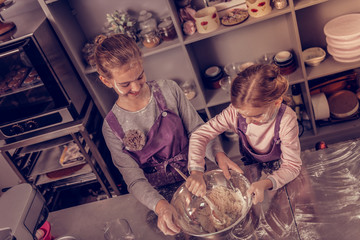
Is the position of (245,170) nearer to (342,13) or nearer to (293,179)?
(293,179)

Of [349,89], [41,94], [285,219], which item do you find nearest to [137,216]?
[285,219]

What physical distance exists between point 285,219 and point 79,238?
830mm

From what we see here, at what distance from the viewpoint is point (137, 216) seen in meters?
1.47

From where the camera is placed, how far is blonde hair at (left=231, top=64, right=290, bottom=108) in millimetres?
1336

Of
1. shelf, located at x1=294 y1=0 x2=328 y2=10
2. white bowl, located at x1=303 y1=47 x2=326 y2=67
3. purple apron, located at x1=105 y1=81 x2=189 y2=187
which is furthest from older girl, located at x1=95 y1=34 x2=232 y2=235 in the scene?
white bowl, located at x1=303 y1=47 x2=326 y2=67

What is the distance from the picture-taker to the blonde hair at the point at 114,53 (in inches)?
57.4

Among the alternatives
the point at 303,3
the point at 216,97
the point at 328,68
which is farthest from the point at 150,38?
the point at 328,68

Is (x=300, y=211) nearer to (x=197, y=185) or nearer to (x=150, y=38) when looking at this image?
(x=197, y=185)

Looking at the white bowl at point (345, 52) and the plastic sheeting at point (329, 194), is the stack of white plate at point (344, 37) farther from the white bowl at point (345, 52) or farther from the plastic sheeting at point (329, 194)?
the plastic sheeting at point (329, 194)

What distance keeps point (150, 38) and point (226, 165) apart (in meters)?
1.13

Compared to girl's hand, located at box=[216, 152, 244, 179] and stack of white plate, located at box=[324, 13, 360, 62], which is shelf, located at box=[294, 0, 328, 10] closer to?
stack of white plate, located at box=[324, 13, 360, 62]

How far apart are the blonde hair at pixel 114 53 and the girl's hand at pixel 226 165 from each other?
0.55 metres

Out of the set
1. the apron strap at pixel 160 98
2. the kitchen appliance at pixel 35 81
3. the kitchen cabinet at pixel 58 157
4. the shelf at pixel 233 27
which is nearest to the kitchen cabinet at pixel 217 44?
the shelf at pixel 233 27

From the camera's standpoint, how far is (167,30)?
2.27 meters
